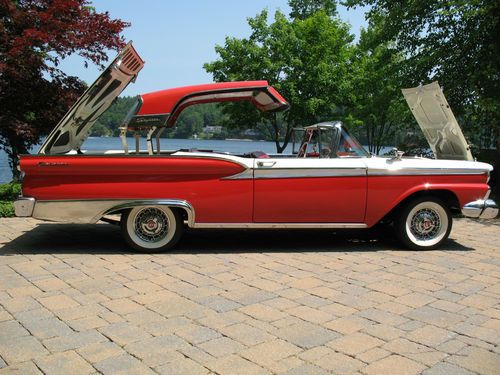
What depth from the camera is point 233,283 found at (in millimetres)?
4957

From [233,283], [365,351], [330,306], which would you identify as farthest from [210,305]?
[365,351]

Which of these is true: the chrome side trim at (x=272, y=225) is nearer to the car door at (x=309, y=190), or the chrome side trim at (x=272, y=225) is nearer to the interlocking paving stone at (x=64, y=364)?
the car door at (x=309, y=190)

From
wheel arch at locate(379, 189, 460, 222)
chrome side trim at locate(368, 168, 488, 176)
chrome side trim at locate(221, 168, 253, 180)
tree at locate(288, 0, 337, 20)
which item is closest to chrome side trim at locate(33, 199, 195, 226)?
chrome side trim at locate(221, 168, 253, 180)

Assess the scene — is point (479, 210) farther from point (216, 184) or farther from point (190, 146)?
point (190, 146)

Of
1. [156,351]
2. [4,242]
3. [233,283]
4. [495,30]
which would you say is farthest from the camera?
[495,30]

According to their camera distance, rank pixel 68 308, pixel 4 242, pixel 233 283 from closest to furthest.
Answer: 1. pixel 68 308
2. pixel 233 283
3. pixel 4 242

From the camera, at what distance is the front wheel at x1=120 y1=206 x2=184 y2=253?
6062mm

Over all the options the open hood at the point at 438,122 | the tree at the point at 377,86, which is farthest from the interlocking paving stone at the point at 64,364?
the tree at the point at 377,86

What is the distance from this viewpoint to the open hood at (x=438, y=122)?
709cm

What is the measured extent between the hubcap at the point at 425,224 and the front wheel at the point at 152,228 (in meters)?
2.98

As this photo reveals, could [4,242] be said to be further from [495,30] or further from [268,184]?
[495,30]

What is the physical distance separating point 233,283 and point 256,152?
221 cm

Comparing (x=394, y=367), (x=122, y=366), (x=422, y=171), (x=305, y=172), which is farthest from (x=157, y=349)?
(x=422, y=171)

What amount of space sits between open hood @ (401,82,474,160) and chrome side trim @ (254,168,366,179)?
5.89 ft
